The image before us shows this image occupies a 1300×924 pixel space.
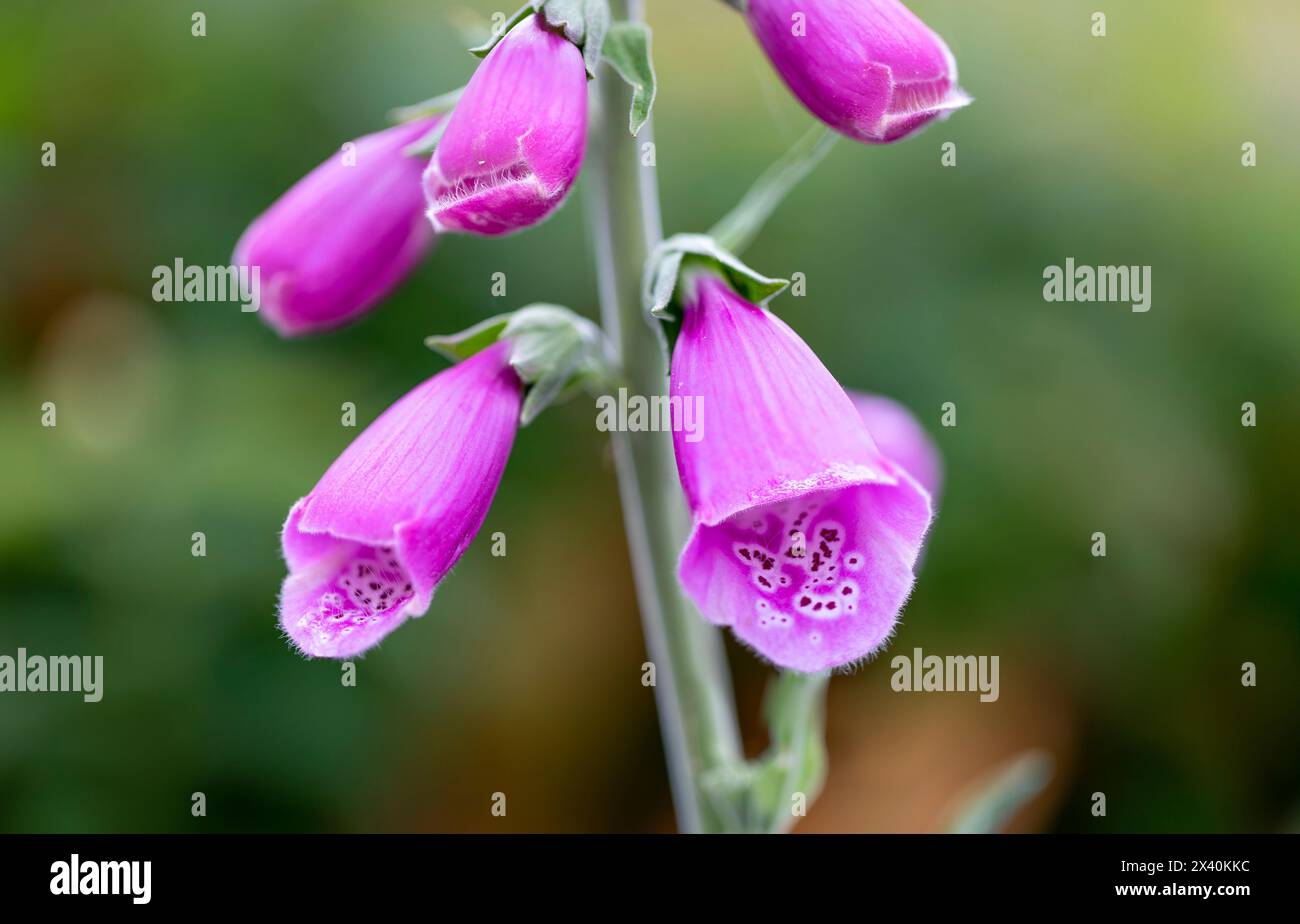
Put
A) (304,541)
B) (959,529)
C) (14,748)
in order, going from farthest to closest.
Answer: (959,529)
(14,748)
(304,541)

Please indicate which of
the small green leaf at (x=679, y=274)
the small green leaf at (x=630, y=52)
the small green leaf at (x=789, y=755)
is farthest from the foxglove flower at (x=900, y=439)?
the small green leaf at (x=630, y=52)

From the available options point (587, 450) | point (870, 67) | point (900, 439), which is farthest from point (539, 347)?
point (587, 450)

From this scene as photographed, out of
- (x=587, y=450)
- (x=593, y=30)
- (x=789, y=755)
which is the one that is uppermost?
(x=593, y=30)

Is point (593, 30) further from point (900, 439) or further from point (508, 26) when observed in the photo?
point (900, 439)

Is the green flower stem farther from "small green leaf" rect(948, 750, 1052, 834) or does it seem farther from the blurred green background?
the blurred green background

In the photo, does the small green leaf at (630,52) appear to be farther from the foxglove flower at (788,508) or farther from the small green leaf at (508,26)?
the foxglove flower at (788,508)

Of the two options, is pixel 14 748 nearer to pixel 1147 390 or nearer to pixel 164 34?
pixel 164 34

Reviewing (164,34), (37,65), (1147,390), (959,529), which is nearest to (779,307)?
(959,529)
